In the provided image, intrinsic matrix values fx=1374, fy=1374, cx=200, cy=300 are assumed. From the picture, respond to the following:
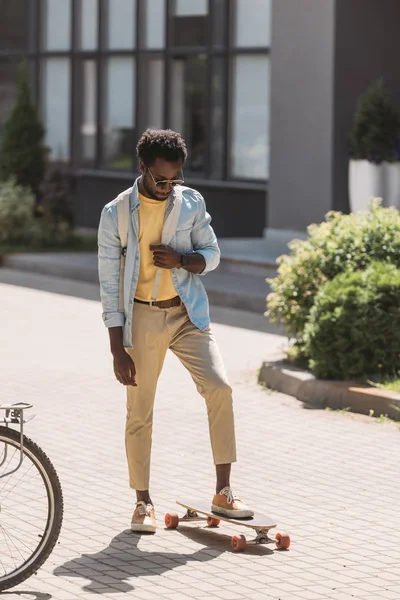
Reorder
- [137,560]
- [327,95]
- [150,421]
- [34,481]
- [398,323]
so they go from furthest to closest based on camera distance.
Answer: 1. [327,95]
2. [398,323]
3. [150,421]
4. [137,560]
5. [34,481]

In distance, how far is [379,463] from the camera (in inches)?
306

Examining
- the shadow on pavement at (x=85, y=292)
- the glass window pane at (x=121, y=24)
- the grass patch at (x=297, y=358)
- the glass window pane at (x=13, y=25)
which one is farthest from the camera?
the glass window pane at (x=13, y=25)

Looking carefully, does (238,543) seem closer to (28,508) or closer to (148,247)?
(28,508)

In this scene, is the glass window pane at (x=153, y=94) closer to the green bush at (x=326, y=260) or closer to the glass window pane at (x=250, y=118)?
the glass window pane at (x=250, y=118)

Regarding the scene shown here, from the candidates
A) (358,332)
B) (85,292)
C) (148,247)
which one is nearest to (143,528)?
(148,247)

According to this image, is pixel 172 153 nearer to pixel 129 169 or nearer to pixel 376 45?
pixel 376 45

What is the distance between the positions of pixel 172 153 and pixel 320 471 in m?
2.38

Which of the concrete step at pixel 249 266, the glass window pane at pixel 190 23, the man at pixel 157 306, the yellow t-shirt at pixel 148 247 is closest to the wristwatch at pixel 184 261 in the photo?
the man at pixel 157 306

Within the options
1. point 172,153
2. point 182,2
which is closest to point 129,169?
point 182,2

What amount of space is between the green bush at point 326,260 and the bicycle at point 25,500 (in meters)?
4.86

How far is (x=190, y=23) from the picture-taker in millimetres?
20531

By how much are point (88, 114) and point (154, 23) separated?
2433 mm

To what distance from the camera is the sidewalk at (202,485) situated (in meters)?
5.62

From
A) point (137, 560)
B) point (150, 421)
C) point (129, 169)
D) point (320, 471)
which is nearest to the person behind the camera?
point (137, 560)
